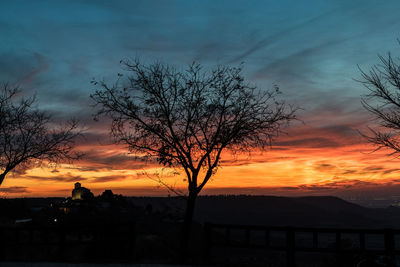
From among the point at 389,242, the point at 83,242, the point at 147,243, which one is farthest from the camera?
the point at 147,243

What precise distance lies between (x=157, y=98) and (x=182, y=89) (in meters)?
1.30

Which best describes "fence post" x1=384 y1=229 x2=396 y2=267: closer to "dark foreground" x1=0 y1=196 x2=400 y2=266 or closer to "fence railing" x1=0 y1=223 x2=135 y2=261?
"dark foreground" x1=0 y1=196 x2=400 y2=266

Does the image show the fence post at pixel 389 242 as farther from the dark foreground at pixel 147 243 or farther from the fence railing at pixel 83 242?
the fence railing at pixel 83 242

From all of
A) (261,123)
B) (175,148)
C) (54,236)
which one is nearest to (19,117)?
(54,236)

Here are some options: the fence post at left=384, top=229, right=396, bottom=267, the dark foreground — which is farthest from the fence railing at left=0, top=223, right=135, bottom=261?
the fence post at left=384, top=229, right=396, bottom=267

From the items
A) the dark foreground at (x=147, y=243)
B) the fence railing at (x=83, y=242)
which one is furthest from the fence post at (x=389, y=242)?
the fence railing at (x=83, y=242)

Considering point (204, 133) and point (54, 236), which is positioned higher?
point (204, 133)

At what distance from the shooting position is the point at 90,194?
55.1 metres

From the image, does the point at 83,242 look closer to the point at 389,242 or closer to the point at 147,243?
the point at 389,242

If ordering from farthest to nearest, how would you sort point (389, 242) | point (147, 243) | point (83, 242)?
point (147, 243)
point (83, 242)
point (389, 242)

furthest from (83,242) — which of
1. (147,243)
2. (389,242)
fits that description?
(147,243)

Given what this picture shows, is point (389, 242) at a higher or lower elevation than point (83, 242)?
higher

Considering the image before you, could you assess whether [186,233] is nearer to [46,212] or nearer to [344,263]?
[344,263]

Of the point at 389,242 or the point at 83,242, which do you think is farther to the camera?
the point at 83,242
